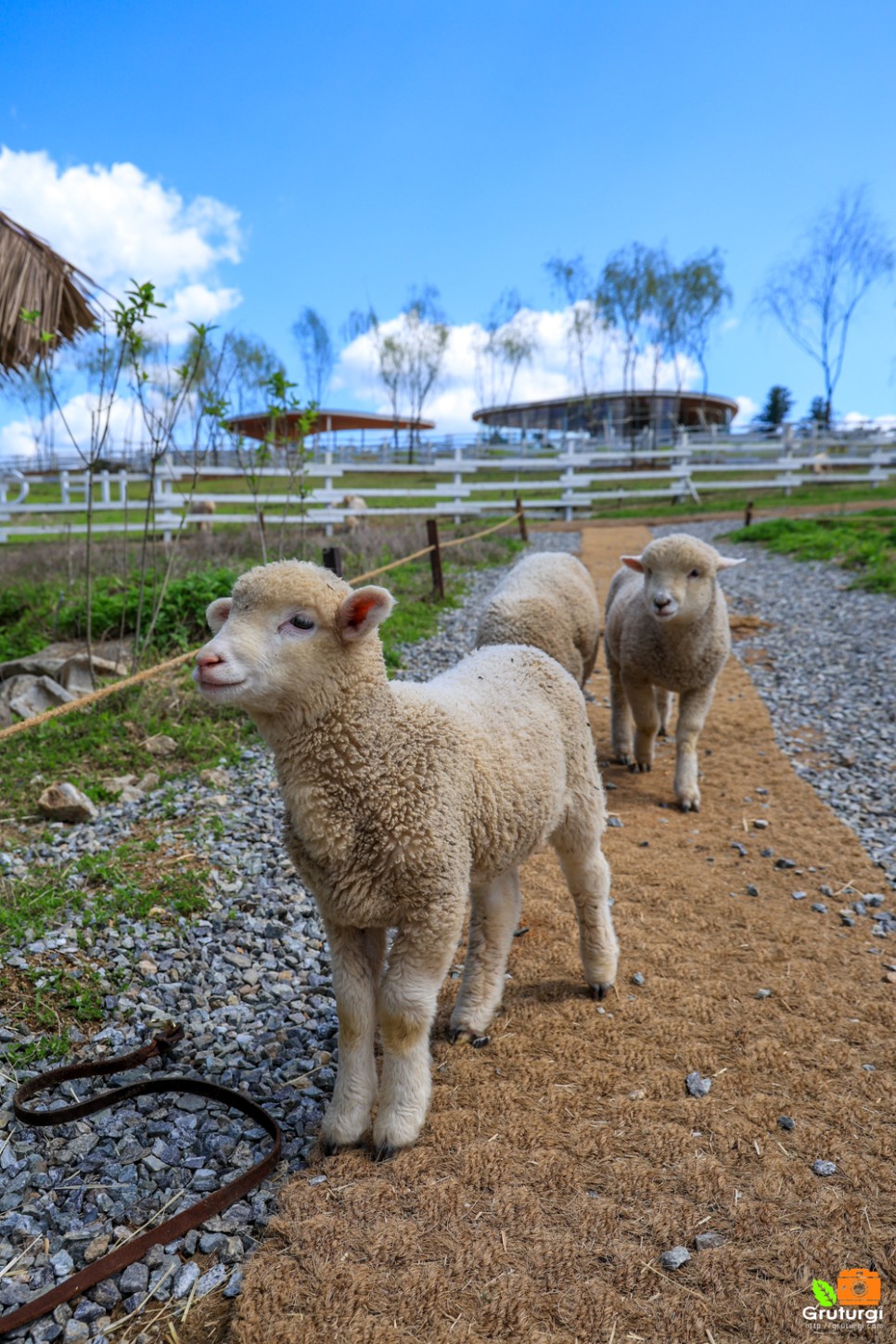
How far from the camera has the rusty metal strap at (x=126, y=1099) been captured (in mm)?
2152

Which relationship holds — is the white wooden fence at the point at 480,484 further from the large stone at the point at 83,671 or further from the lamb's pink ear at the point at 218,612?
the lamb's pink ear at the point at 218,612

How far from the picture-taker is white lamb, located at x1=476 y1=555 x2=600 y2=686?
18.1 feet

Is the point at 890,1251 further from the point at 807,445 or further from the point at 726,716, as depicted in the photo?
the point at 807,445

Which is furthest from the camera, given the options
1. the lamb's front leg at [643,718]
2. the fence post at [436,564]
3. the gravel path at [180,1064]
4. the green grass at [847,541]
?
the green grass at [847,541]

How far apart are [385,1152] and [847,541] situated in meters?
16.3

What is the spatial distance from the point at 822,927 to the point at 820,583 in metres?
10.8

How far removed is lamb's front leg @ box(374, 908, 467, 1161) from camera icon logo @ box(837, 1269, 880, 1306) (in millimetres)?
1248

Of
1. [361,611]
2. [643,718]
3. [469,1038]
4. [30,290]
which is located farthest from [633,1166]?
[30,290]

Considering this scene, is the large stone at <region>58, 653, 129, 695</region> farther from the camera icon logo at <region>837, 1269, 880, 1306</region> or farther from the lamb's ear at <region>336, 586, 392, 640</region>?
the camera icon logo at <region>837, 1269, 880, 1306</region>

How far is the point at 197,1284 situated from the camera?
7.26ft

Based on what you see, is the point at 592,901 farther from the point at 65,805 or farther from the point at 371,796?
the point at 65,805

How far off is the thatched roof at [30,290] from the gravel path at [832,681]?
758 centimetres

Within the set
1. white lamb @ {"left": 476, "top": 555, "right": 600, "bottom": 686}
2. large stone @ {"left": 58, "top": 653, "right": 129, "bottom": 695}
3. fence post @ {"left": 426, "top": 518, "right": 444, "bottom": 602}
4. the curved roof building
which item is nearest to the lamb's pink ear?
white lamb @ {"left": 476, "top": 555, "right": 600, "bottom": 686}

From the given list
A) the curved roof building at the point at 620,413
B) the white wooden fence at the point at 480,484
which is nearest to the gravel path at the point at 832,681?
the white wooden fence at the point at 480,484
